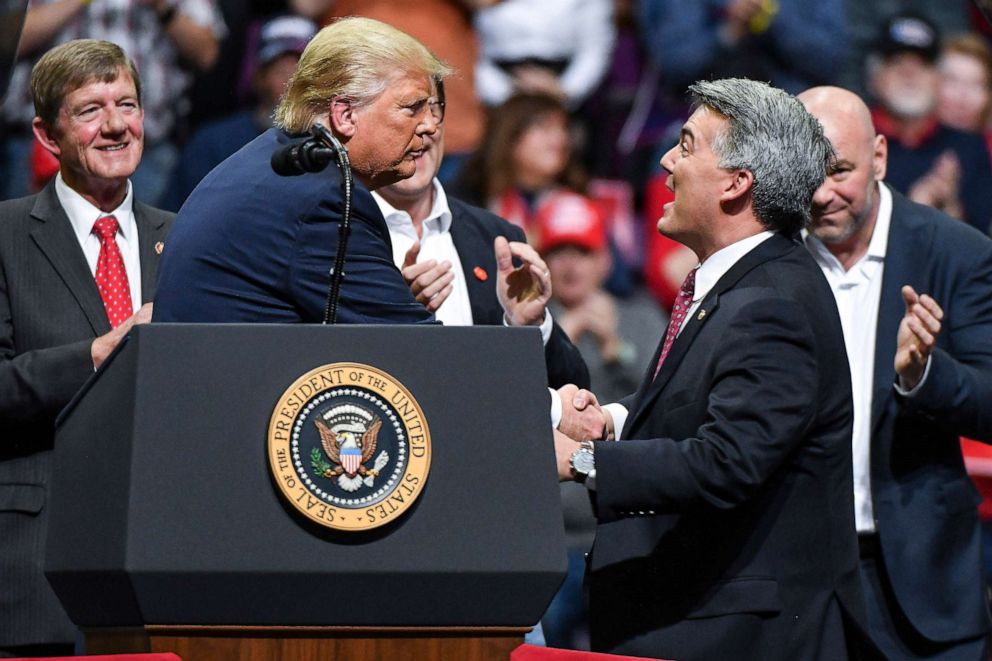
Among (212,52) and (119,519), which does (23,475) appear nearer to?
(119,519)

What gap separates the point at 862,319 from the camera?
380 centimetres

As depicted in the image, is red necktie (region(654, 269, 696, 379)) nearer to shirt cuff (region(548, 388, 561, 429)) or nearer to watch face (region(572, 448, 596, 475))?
shirt cuff (region(548, 388, 561, 429))

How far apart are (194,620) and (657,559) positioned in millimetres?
916

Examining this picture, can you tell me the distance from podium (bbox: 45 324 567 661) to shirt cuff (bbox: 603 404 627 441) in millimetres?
906

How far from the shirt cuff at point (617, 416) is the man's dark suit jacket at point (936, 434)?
73cm

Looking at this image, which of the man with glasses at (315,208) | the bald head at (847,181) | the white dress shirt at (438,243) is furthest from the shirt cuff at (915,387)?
the man with glasses at (315,208)

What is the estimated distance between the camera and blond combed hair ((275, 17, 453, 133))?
2.72m

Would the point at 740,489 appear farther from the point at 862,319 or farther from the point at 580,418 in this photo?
the point at 862,319

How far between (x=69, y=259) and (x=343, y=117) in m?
0.99

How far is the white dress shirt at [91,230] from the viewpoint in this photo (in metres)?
3.52

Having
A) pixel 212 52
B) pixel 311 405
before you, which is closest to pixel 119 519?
pixel 311 405

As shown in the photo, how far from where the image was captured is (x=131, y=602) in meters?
2.18

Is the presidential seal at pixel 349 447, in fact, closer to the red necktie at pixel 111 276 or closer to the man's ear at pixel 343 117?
the man's ear at pixel 343 117

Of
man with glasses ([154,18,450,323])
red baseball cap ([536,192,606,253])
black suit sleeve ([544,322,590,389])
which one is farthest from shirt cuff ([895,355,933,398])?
red baseball cap ([536,192,606,253])
